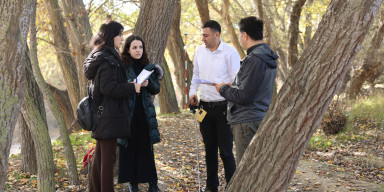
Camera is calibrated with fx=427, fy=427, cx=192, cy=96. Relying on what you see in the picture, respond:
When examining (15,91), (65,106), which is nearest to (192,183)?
(15,91)

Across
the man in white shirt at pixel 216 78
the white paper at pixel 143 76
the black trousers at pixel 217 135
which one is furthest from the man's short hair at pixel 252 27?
the white paper at pixel 143 76

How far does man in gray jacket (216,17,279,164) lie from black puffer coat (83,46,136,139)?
1082 mm

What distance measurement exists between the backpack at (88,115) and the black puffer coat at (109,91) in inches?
2.2

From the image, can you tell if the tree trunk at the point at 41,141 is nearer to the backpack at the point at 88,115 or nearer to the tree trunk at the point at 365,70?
the backpack at the point at 88,115

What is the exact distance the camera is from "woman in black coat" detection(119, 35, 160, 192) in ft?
16.1

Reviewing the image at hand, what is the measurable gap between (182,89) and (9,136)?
12.9 metres

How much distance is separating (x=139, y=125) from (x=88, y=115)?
0.71 metres

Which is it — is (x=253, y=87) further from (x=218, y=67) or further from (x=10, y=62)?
(x=10, y=62)

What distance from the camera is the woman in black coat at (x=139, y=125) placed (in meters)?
4.90

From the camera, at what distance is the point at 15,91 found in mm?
3045

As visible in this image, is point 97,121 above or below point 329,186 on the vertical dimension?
above

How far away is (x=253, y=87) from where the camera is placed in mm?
3846

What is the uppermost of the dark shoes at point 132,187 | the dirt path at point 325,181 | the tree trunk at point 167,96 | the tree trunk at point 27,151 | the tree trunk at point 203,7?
the tree trunk at point 203,7

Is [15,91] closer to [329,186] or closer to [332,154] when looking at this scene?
[329,186]
